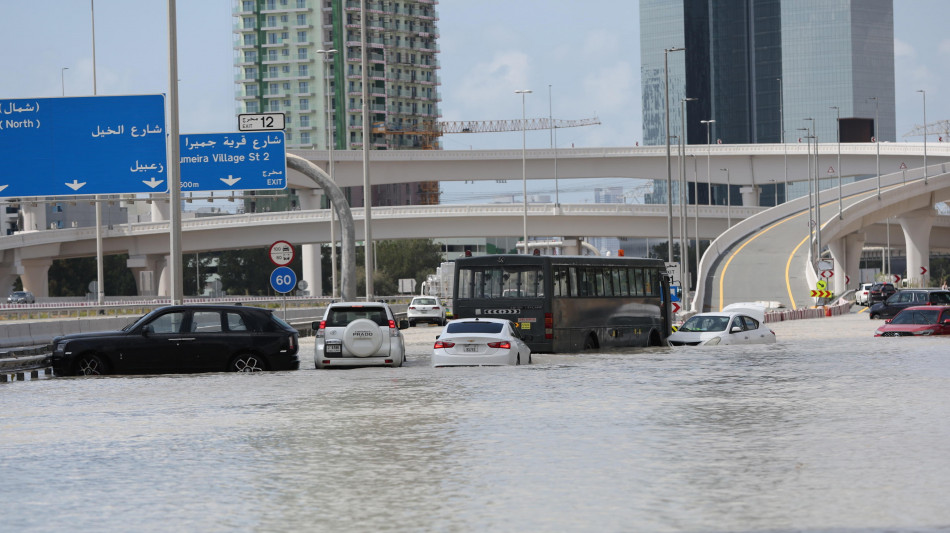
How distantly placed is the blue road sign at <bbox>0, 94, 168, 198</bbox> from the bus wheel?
12.5 m

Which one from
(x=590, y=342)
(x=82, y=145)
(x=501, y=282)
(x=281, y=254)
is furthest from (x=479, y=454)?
(x=82, y=145)

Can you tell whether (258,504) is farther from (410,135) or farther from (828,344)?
(410,135)

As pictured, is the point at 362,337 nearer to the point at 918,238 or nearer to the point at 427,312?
the point at 427,312

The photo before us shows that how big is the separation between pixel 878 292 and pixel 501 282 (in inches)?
2098

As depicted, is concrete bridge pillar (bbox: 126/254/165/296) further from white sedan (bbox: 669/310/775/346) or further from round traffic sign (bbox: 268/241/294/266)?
white sedan (bbox: 669/310/775/346)

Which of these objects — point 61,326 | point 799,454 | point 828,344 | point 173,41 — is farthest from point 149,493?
point 61,326

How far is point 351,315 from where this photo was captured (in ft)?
88.3

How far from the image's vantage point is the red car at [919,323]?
133ft

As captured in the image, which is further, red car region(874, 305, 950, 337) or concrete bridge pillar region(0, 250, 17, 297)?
concrete bridge pillar region(0, 250, 17, 297)

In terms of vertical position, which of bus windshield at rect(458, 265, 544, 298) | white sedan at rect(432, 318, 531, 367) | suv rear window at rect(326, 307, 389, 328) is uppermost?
bus windshield at rect(458, 265, 544, 298)

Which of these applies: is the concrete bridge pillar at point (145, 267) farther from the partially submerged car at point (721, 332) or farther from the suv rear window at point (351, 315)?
the suv rear window at point (351, 315)

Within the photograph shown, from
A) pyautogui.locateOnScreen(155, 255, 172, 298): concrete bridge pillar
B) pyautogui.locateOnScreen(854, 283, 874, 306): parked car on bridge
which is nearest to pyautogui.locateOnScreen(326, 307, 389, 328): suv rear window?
pyautogui.locateOnScreen(854, 283, 874, 306): parked car on bridge

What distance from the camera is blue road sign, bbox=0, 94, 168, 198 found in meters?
36.0

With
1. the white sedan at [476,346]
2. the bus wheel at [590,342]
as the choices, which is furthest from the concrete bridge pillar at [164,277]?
the white sedan at [476,346]
